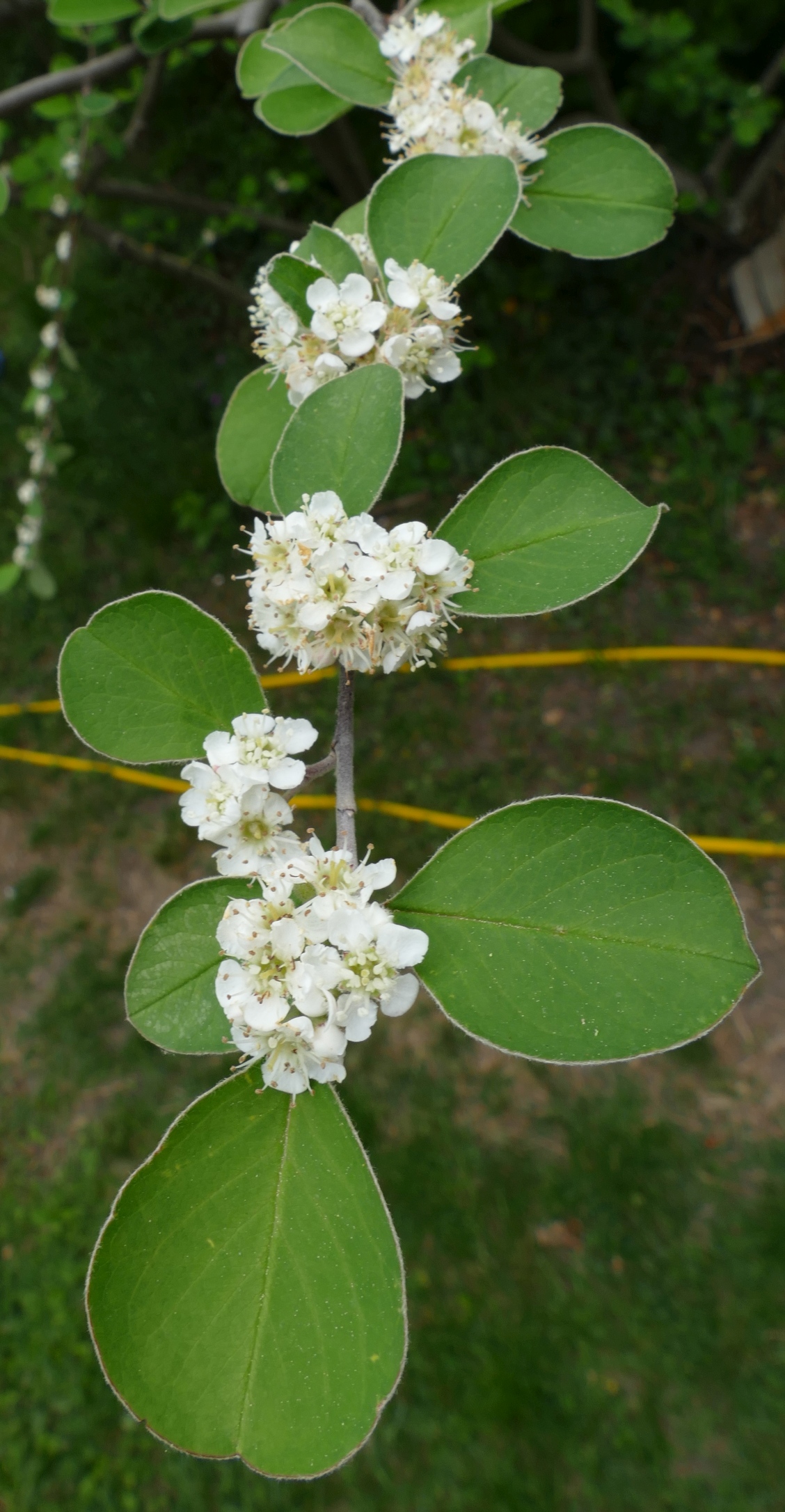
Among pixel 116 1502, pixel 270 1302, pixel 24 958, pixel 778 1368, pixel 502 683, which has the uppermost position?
pixel 270 1302

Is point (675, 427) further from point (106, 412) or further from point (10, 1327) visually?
point (10, 1327)

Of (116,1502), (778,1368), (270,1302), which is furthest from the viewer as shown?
(116,1502)

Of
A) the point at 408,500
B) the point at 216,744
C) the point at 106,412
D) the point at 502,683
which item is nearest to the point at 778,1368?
the point at 502,683

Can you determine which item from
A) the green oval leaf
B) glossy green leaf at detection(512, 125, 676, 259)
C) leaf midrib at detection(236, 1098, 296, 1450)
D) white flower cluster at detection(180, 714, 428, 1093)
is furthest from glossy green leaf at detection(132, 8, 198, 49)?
leaf midrib at detection(236, 1098, 296, 1450)

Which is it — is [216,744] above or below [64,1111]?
above

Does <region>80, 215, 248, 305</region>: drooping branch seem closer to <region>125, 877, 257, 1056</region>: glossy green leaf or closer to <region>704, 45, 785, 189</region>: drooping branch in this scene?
<region>704, 45, 785, 189</region>: drooping branch

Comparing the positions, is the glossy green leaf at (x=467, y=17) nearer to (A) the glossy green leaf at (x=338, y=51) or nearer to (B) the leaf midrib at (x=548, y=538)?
(A) the glossy green leaf at (x=338, y=51)

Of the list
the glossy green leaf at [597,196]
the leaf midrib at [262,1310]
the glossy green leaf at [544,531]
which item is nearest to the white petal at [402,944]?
the leaf midrib at [262,1310]
